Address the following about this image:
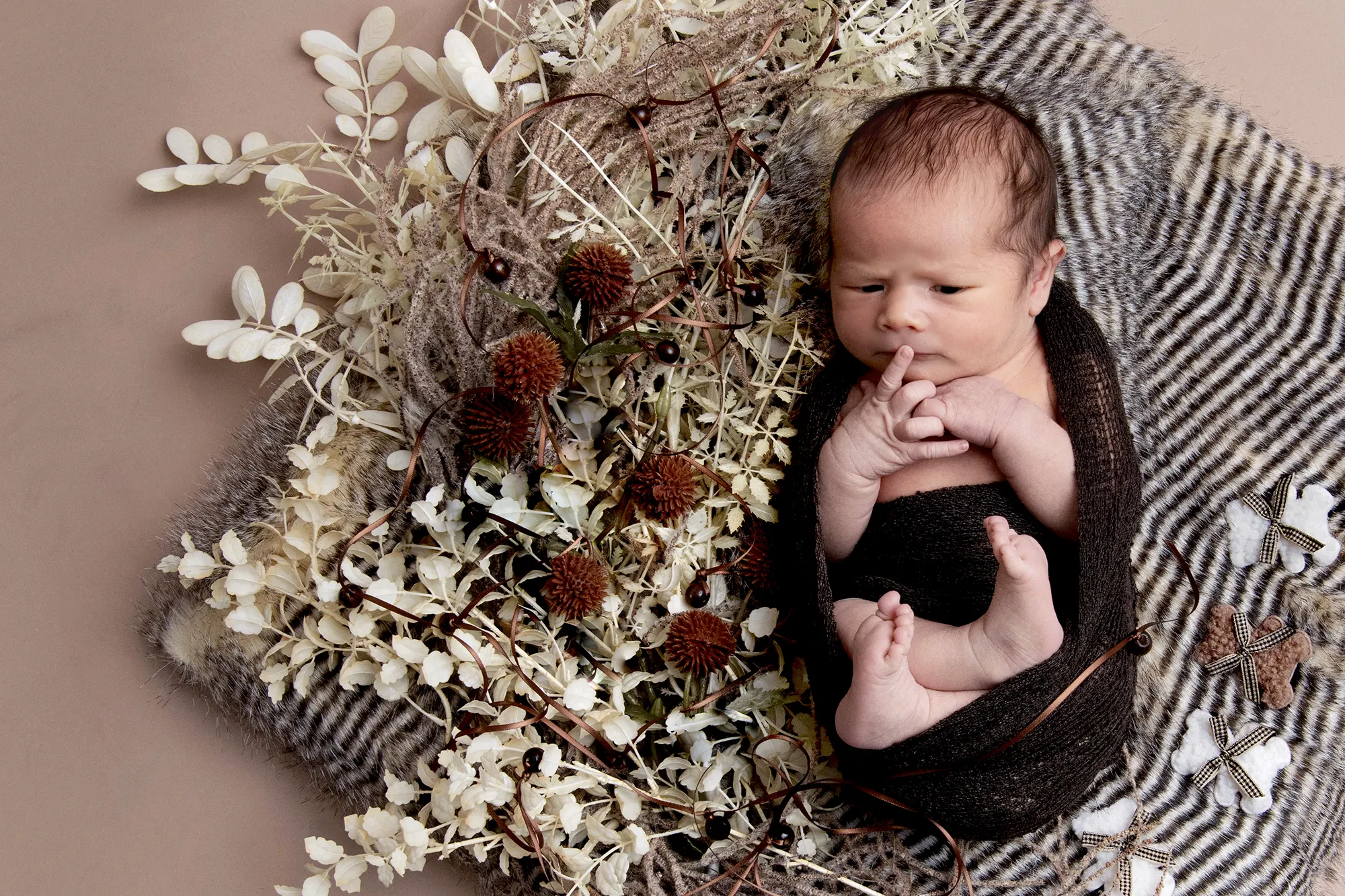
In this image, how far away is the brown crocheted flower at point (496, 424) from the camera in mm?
1042

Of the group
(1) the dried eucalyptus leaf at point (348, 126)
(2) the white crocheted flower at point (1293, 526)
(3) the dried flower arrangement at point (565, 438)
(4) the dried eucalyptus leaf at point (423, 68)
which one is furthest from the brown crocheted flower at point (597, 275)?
(2) the white crocheted flower at point (1293, 526)

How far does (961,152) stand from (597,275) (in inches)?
16.1

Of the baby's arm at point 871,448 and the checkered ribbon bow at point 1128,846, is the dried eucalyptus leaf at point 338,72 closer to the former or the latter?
the baby's arm at point 871,448

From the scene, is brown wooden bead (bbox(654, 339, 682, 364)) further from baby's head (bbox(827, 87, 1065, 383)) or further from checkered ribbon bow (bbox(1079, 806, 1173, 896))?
checkered ribbon bow (bbox(1079, 806, 1173, 896))

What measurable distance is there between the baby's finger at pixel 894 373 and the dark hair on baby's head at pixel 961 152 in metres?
0.15

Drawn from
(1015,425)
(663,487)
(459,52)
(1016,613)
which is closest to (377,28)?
(459,52)

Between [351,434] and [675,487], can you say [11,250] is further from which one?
[675,487]

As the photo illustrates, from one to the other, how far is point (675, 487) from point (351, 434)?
0.41 metres

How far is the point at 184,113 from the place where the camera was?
1352 millimetres

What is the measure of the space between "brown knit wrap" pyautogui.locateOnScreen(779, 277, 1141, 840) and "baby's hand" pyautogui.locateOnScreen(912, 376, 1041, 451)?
0.07 meters

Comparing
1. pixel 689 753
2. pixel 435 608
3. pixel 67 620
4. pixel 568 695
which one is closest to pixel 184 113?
pixel 67 620

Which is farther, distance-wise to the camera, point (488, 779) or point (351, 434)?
point (351, 434)

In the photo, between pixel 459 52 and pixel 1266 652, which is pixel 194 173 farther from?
pixel 1266 652

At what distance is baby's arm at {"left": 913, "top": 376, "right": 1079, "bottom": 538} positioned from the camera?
1066 mm
